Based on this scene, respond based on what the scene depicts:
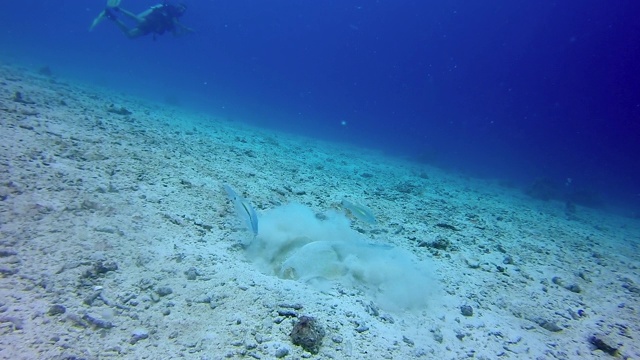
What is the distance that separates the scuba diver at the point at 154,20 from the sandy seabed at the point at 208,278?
1118 centimetres

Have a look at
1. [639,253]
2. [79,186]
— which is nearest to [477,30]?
[639,253]

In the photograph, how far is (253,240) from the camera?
400 cm

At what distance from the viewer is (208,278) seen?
3115 millimetres

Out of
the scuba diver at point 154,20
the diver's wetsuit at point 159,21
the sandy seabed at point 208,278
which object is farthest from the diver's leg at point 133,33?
the sandy seabed at point 208,278

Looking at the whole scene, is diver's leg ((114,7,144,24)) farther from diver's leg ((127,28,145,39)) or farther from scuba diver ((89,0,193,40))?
diver's leg ((127,28,145,39))

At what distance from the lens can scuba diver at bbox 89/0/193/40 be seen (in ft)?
49.5

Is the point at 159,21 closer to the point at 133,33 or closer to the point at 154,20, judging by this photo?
the point at 154,20

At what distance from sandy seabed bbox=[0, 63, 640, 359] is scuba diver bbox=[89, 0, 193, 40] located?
36.7 feet

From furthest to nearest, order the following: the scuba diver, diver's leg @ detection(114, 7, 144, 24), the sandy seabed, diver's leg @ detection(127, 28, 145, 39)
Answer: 1. diver's leg @ detection(127, 28, 145, 39)
2. the scuba diver
3. diver's leg @ detection(114, 7, 144, 24)
4. the sandy seabed

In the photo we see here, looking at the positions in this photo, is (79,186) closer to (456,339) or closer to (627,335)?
(456,339)

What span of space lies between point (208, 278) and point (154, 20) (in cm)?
1737

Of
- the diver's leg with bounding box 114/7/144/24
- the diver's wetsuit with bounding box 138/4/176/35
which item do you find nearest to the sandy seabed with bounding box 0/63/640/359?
the diver's leg with bounding box 114/7/144/24

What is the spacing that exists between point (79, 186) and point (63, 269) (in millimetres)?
Result: 1788

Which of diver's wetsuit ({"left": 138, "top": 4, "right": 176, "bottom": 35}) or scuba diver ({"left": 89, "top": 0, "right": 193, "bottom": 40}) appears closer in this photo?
scuba diver ({"left": 89, "top": 0, "right": 193, "bottom": 40})
